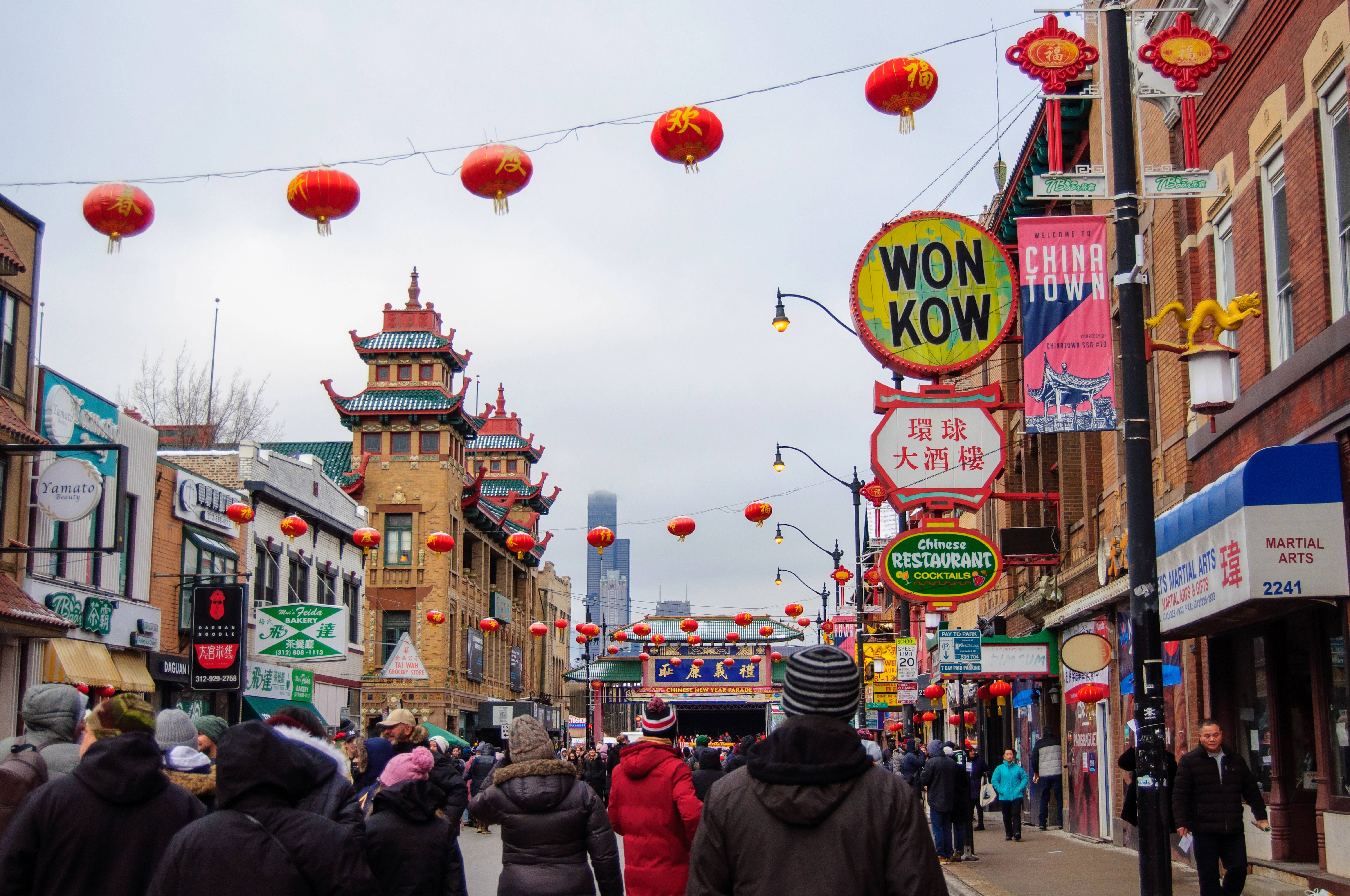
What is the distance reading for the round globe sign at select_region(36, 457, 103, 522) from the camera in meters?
23.3

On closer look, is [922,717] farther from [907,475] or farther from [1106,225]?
[1106,225]

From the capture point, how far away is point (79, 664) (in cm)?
2600

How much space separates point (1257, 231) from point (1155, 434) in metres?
5.41

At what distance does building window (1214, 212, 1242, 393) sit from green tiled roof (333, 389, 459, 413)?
43.0 metres

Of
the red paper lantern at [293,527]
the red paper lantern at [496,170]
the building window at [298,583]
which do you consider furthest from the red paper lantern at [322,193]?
the building window at [298,583]

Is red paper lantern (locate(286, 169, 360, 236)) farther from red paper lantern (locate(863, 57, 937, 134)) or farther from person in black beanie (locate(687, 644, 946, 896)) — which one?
person in black beanie (locate(687, 644, 946, 896))

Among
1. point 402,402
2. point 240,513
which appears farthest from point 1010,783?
point 402,402

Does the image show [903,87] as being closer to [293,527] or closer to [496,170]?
[496,170]

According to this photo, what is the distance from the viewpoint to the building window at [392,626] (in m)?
56.4

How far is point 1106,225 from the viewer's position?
1742 centimetres

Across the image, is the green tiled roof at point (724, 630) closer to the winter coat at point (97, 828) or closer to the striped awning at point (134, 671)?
the striped awning at point (134, 671)

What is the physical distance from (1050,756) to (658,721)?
18947 millimetres

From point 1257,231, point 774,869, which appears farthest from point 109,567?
point 774,869

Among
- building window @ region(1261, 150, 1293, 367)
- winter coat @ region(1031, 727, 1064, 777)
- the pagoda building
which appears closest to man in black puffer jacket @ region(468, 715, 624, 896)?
building window @ region(1261, 150, 1293, 367)
